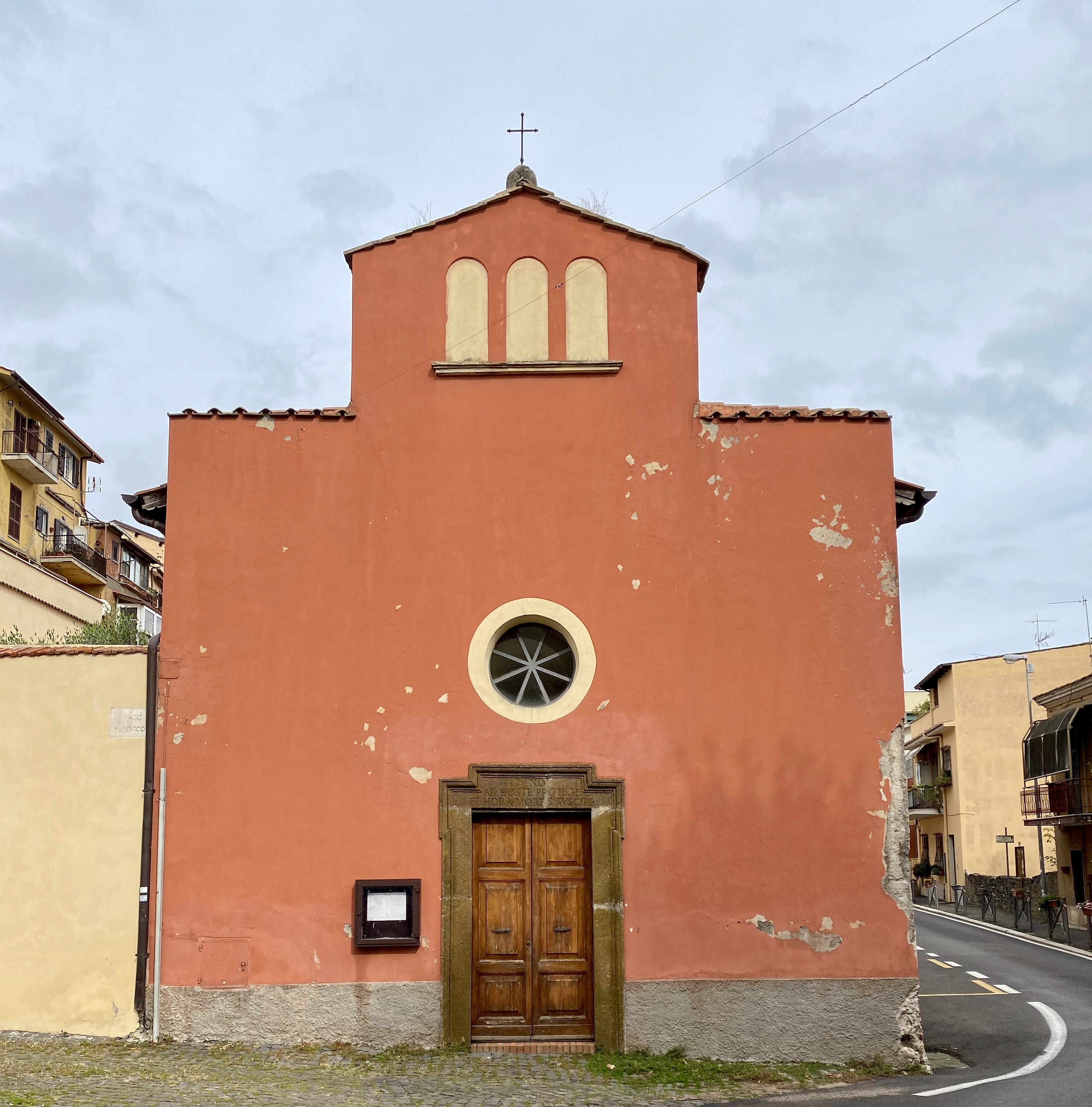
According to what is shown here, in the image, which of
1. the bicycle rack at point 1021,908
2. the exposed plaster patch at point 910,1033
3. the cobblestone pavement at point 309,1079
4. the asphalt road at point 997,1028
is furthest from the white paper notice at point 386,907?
the bicycle rack at point 1021,908

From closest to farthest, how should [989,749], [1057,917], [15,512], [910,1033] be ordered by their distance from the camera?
[910,1033]
[1057,917]
[15,512]
[989,749]

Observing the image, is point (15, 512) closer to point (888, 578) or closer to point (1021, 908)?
point (1021, 908)

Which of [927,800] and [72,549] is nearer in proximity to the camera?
[72,549]

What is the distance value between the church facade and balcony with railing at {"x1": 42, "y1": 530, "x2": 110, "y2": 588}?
115 ft

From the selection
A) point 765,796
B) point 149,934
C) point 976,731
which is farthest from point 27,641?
point 976,731

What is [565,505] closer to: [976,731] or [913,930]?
[913,930]

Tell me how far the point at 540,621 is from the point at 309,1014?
4068mm

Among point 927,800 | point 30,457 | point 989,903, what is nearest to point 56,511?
point 30,457

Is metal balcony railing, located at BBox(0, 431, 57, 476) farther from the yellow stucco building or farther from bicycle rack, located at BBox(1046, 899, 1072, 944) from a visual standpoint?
bicycle rack, located at BBox(1046, 899, 1072, 944)

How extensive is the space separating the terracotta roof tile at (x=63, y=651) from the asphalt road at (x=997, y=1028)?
6.84m

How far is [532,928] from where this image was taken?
10.3 meters

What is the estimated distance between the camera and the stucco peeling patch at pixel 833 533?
1070 centimetres

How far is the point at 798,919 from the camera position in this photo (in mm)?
10117

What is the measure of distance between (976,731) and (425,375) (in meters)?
38.7
